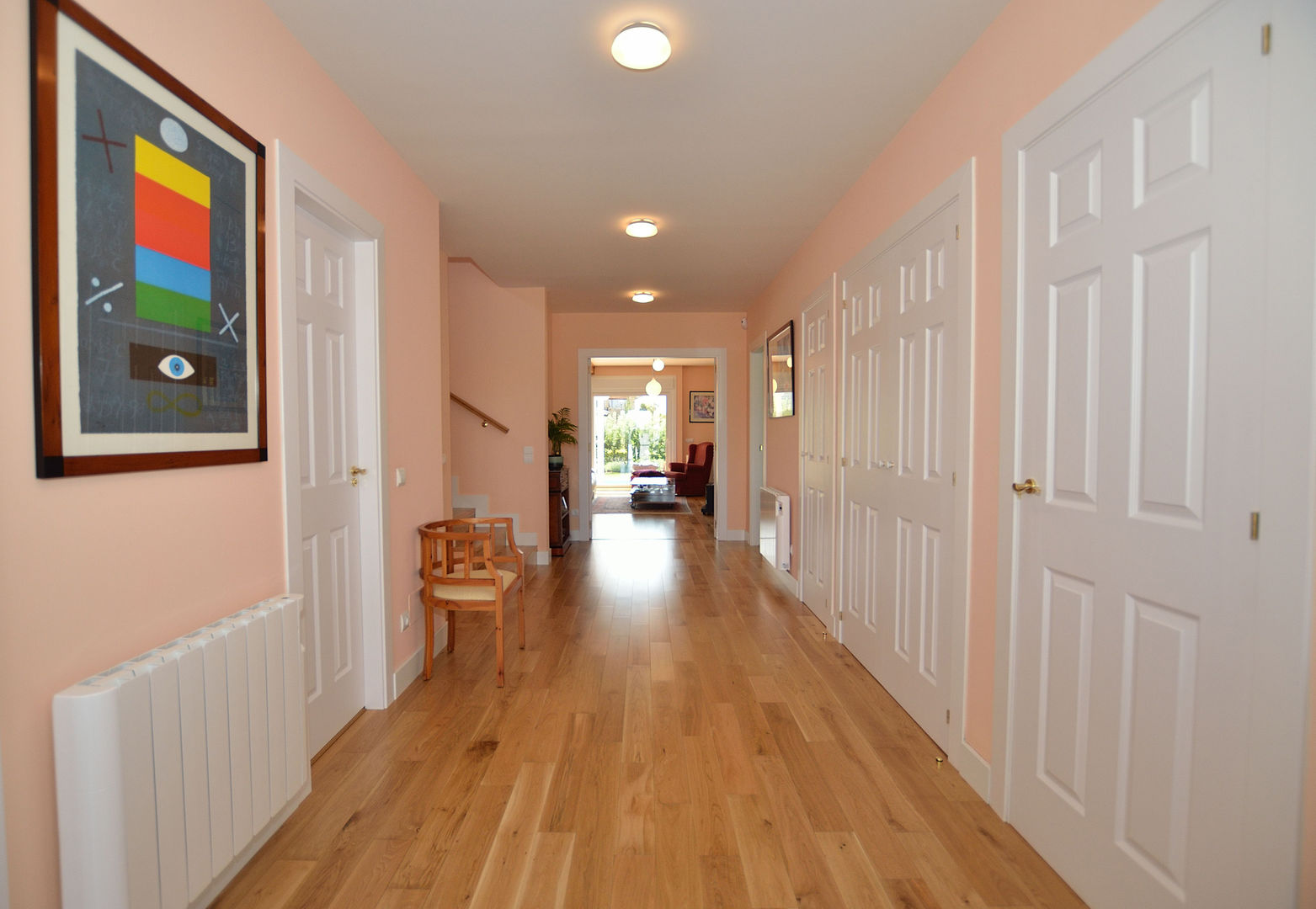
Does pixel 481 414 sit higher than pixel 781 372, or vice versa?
pixel 781 372

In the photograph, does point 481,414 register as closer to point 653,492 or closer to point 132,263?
point 132,263

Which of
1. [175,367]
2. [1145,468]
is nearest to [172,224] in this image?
[175,367]

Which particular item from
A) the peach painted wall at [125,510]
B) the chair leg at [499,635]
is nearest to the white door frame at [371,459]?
the peach painted wall at [125,510]

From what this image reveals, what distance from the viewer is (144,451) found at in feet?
4.89

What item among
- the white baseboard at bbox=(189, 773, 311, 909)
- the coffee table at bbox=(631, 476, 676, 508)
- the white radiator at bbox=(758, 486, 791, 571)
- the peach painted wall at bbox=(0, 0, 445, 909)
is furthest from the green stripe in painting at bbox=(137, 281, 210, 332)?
the coffee table at bbox=(631, 476, 676, 508)

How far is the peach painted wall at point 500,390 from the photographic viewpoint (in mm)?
6094

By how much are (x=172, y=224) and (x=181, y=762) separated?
4.19ft

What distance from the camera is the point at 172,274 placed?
1559 mm

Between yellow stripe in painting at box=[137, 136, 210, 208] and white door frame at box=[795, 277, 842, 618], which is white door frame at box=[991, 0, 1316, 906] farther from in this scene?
white door frame at box=[795, 277, 842, 618]

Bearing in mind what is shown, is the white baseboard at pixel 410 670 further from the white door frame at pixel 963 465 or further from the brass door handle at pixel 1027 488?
the brass door handle at pixel 1027 488

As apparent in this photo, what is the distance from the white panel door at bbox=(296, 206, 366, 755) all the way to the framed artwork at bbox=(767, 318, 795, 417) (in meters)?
3.27

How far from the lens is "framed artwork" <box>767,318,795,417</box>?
16.5 feet

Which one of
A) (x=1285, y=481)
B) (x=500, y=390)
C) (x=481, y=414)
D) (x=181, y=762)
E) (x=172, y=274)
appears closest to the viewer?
(x=1285, y=481)

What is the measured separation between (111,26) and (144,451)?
0.96 m
